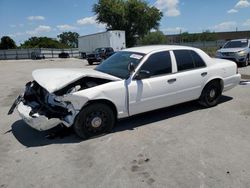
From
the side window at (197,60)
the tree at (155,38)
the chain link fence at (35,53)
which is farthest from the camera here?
the tree at (155,38)

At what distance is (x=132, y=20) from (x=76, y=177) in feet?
175

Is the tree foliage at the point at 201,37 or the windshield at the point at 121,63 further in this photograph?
the tree foliage at the point at 201,37

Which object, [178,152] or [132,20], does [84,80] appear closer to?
[178,152]

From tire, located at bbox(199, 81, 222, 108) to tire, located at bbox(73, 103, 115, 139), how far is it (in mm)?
2564

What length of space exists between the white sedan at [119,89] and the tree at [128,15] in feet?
160

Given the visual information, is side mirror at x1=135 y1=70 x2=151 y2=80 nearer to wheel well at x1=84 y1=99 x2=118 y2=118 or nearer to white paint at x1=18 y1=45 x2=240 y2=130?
white paint at x1=18 y1=45 x2=240 y2=130

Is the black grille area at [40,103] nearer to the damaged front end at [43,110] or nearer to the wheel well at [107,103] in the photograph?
the damaged front end at [43,110]

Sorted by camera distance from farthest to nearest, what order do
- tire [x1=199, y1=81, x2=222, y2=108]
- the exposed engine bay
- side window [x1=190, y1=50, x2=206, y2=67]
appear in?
tire [x1=199, y1=81, x2=222, y2=108]
side window [x1=190, y1=50, x2=206, y2=67]
the exposed engine bay

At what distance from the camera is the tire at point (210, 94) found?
278 inches

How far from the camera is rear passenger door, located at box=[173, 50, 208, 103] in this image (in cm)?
643

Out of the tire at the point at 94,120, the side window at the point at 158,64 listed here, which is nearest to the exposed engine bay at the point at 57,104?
the tire at the point at 94,120

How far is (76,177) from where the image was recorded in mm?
4023

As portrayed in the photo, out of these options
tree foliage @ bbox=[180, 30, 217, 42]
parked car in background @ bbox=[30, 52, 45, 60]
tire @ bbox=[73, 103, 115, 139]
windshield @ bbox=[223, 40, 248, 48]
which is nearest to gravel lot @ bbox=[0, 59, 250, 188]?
tire @ bbox=[73, 103, 115, 139]

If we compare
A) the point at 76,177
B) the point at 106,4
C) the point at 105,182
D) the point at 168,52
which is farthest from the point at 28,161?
the point at 106,4
